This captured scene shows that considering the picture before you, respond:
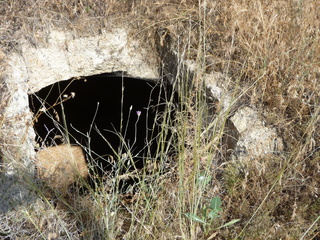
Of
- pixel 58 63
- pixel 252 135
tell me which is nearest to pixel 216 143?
pixel 252 135

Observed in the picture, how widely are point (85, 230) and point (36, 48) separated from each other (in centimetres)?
171

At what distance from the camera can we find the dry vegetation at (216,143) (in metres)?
2.23

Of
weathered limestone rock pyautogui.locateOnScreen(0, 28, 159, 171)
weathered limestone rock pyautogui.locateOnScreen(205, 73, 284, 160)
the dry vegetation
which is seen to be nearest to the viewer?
the dry vegetation

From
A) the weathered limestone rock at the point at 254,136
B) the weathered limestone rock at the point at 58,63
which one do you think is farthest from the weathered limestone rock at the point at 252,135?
the weathered limestone rock at the point at 58,63

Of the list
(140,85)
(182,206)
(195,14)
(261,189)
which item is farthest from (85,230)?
(140,85)

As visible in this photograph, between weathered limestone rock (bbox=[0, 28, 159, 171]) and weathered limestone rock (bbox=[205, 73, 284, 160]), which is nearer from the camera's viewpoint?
weathered limestone rock (bbox=[205, 73, 284, 160])

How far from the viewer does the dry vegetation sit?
7.31ft

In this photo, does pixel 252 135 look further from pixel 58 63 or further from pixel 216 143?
pixel 58 63

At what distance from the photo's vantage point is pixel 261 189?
2.41 metres

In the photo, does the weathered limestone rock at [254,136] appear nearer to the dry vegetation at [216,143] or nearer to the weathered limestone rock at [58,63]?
the dry vegetation at [216,143]

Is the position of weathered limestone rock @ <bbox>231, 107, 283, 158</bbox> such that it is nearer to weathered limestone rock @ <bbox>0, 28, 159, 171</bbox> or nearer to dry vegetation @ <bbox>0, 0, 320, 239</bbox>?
dry vegetation @ <bbox>0, 0, 320, 239</bbox>

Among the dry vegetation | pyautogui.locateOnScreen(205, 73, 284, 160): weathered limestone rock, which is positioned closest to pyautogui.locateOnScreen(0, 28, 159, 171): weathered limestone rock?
the dry vegetation

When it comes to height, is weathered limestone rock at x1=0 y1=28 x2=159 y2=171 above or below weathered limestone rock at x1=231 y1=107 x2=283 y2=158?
above

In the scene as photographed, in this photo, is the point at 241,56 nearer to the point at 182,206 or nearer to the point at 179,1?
the point at 179,1
